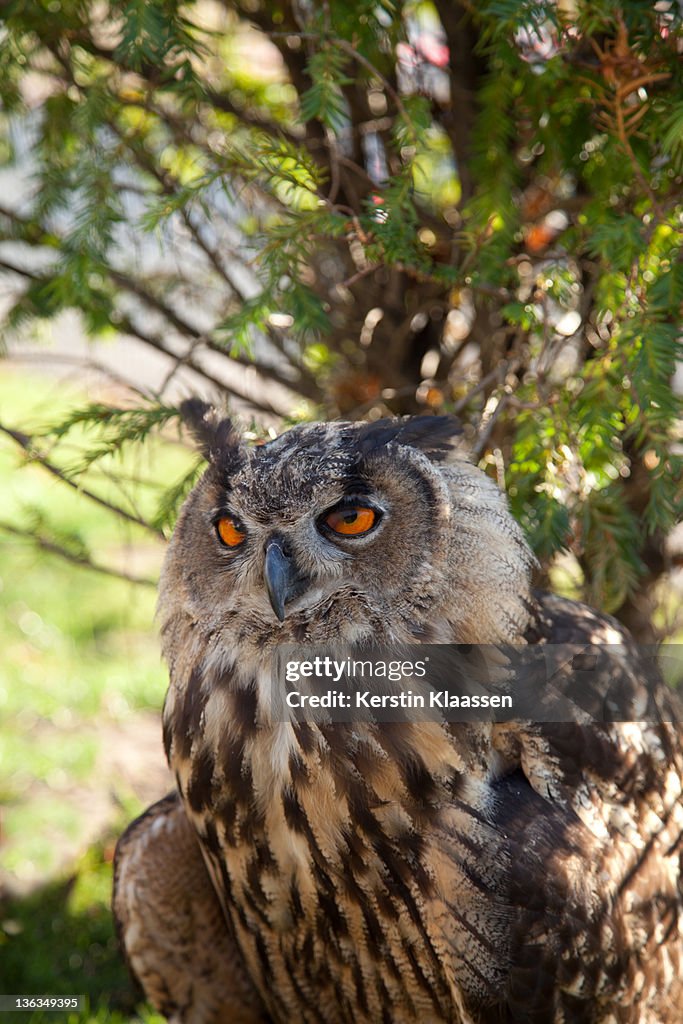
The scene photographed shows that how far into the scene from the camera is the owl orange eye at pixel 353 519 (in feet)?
6.00

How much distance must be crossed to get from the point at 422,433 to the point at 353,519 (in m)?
0.26

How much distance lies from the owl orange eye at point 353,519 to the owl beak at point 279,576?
0.36ft

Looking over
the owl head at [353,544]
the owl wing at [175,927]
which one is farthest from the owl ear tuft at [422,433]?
the owl wing at [175,927]

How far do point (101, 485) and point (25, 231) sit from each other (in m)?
2.92

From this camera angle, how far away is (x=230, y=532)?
1.92 metres

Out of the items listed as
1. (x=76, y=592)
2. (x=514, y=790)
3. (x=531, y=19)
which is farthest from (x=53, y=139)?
(x=76, y=592)

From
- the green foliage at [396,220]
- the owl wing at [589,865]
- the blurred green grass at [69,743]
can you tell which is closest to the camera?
the owl wing at [589,865]

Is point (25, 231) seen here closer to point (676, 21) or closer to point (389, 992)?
point (676, 21)

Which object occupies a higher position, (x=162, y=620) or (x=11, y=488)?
(x=11, y=488)

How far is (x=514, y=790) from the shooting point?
6.20ft

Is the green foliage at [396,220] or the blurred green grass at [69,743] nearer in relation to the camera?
the green foliage at [396,220]

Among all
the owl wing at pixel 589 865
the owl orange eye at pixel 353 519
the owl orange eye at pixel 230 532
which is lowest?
the owl wing at pixel 589 865

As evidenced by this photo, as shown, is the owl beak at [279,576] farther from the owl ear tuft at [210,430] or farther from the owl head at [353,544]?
the owl ear tuft at [210,430]

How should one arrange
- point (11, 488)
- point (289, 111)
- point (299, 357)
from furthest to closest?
point (11, 488) < point (299, 357) < point (289, 111)
